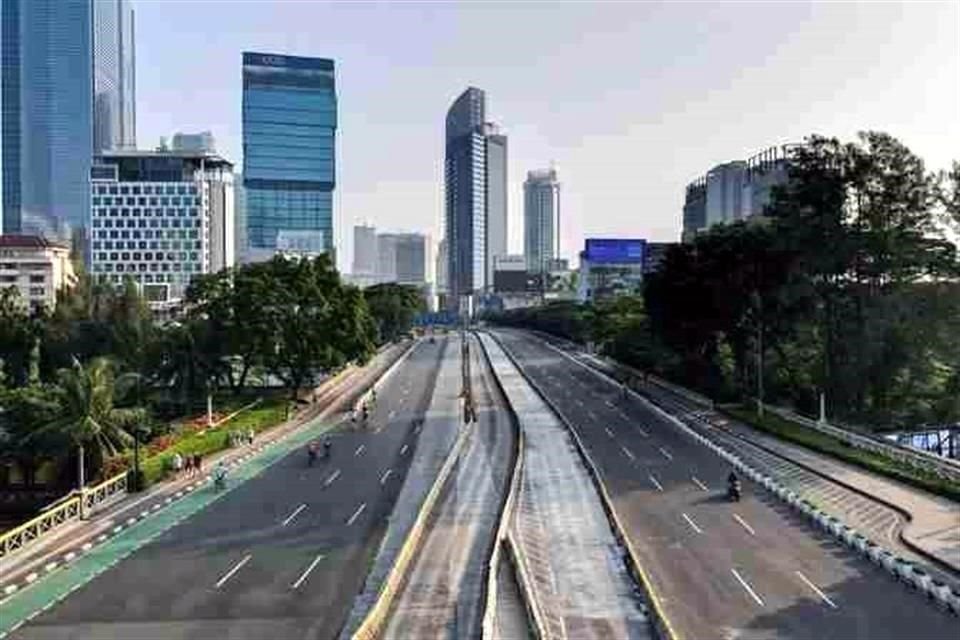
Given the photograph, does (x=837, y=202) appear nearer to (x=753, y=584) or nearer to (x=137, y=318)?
(x=753, y=584)

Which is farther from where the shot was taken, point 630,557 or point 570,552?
point 570,552

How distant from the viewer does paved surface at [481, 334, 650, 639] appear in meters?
26.8

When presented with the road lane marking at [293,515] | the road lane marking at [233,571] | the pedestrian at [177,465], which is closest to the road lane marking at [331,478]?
the road lane marking at [293,515]

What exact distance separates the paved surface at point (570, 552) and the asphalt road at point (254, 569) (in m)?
5.40

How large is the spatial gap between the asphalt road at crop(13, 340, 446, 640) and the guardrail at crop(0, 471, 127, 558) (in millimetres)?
4487

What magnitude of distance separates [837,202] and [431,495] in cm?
3866

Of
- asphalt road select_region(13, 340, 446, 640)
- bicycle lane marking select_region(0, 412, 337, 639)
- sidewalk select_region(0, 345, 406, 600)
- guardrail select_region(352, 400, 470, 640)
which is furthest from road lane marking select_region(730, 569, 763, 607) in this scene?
sidewalk select_region(0, 345, 406, 600)

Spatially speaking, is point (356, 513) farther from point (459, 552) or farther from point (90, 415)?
point (90, 415)

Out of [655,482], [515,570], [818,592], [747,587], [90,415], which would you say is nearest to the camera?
[818,592]

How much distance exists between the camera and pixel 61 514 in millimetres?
40250

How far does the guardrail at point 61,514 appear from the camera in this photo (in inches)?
1438

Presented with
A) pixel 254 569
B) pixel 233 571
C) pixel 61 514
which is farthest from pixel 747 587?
pixel 61 514

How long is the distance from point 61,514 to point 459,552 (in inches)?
635

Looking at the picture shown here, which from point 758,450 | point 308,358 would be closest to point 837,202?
point 758,450
